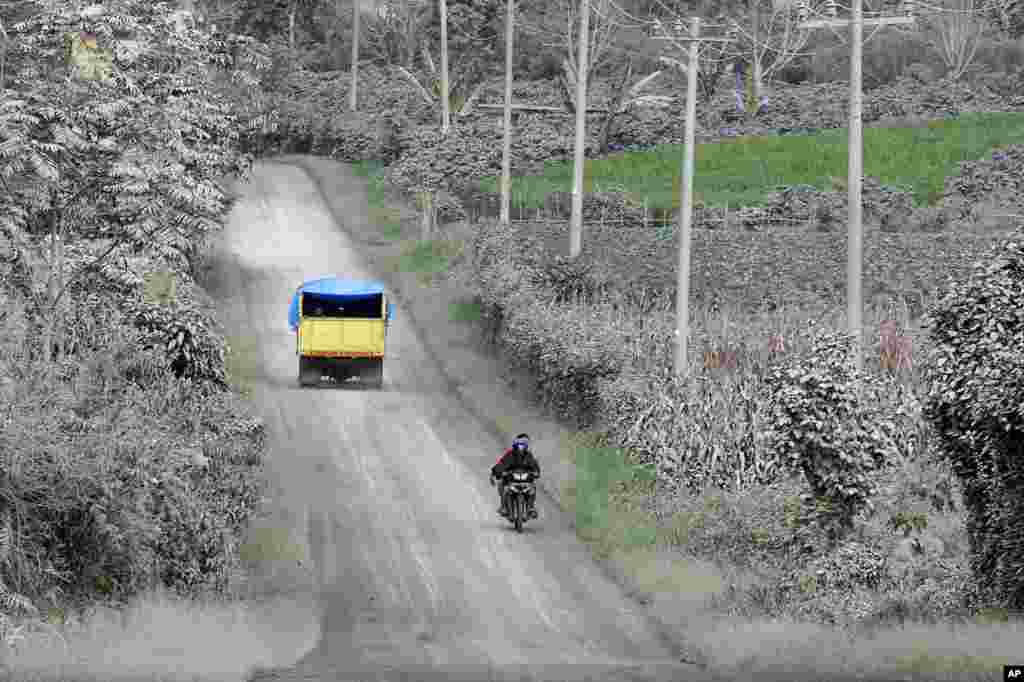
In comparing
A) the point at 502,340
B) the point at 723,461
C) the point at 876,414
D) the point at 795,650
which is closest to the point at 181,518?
the point at 795,650

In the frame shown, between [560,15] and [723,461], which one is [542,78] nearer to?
[560,15]

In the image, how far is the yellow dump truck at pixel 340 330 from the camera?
1672 inches

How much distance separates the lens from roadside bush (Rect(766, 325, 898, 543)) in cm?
2433

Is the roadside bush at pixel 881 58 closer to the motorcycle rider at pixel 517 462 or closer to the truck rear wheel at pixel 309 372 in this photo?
the truck rear wheel at pixel 309 372

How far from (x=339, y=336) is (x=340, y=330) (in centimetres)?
15

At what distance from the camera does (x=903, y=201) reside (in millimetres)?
62344

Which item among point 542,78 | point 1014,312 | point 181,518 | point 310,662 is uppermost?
point 542,78

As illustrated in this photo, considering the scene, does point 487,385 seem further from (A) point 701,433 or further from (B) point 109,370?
(B) point 109,370

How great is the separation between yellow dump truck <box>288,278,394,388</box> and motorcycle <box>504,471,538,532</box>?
12875mm

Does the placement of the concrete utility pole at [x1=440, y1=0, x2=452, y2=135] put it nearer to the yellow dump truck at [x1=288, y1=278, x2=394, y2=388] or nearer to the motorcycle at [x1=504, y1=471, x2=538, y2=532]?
the yellow dump truck at [x1=288, y1=278, x2=394, y2=388]

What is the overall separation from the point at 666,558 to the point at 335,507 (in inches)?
286

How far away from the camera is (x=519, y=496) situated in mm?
30094

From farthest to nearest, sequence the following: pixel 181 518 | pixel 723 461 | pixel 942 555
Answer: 1. pixel 723 461
2. pixel 942 555
3. pixel 181 518

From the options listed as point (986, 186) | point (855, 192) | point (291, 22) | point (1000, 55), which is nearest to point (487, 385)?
point (855, 192)
